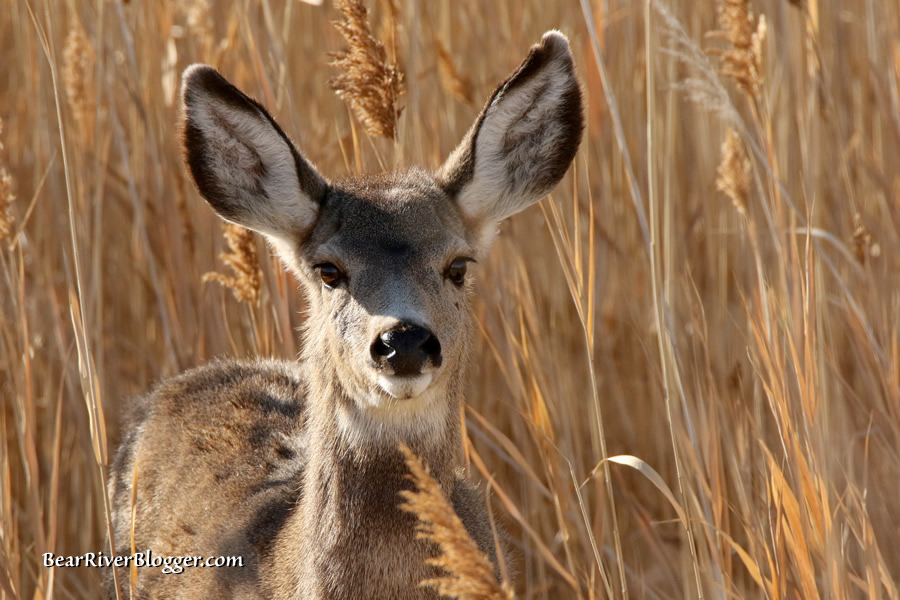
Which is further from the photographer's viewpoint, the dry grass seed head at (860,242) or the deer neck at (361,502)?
the dry grass seed head at (860,242)

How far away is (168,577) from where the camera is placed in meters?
3.86

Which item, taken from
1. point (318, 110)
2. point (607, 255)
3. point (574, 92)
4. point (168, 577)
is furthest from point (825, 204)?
point (168, 577)

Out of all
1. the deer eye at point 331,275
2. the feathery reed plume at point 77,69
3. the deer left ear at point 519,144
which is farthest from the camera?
the feathery reed plume at point 77,69

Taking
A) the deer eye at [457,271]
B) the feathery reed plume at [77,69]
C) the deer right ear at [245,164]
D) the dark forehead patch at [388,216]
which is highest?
the feathery reed plume at [77,69]

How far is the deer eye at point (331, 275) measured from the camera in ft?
10.8

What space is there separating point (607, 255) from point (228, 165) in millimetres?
2585

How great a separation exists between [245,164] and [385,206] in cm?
50

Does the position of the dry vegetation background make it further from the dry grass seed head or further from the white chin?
the white chin

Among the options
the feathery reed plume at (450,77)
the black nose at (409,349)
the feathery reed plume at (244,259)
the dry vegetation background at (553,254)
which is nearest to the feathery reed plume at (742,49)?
the dry vegetation background at (553,254)

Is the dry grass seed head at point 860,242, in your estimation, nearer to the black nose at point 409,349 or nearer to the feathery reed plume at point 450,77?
the feathery reed plume at point 450,77

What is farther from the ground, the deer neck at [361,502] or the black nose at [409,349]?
the black nose at [409,349]

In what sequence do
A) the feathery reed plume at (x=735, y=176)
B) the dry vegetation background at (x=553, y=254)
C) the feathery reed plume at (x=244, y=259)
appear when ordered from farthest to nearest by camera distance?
the feathery reed plume at (x=244, y=259), the dry vegetation background at (x=553, y=254), the feathery reed plume at (x=735, y=176)

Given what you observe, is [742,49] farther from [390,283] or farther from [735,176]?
[390,283]

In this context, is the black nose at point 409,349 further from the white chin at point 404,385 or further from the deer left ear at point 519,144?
the deer left ear at point 519,144
